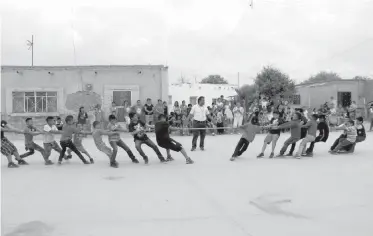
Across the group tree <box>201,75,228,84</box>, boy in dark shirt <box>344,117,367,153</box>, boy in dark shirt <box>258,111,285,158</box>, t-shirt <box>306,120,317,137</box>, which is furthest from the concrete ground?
tree <box>201,75,228,84</box>

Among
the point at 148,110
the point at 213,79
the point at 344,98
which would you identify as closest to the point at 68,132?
the point at 148,110

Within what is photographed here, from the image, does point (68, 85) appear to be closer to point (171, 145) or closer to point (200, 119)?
point (200, 119)

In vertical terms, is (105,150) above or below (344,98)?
below

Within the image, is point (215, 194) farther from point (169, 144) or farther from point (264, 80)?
point (264, 80)

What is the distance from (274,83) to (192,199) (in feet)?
94.6

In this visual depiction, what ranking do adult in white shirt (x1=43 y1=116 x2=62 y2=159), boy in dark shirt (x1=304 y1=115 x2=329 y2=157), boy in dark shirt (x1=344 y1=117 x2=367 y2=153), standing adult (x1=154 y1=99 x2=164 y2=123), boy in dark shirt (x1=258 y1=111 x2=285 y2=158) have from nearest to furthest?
adult in white shirt (x1=43 y1=116 x2=62 y2=159) → boy in dark shirt (x1=258 y1=111 x2=285 y2=158) → boy in dark shirt (x1=304 y1=115 x2=329 y2=157) → boy in dark shirt (x1=344 y1=117 x2=367 y2=153) → standing adult (x1=154 y1=99 x2=164 y2=123)

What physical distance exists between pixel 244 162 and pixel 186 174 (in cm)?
199

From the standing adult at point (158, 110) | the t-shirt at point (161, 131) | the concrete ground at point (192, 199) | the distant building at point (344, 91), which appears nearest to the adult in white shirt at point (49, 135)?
the concrete ground at point (192, 199)

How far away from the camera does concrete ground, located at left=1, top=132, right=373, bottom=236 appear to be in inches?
179

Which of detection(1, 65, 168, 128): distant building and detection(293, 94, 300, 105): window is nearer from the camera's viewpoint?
detection(1, 65, 168, 128): distant building

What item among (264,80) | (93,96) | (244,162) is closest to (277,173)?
(244,162)

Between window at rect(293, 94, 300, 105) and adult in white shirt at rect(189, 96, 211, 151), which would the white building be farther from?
adult in white shirt at rect(189, 96, 211, 151)

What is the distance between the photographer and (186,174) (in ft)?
25.7

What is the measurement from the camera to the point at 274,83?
33.4 metres
